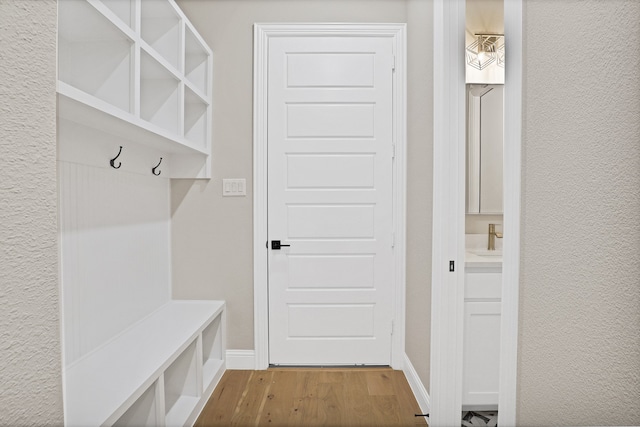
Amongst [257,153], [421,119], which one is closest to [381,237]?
[421,119]

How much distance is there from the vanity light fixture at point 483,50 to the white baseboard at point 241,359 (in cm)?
241

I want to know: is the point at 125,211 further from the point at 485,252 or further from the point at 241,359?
the point at 485,252

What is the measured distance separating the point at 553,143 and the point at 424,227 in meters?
1.23

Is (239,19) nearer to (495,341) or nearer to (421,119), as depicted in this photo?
(421,119)

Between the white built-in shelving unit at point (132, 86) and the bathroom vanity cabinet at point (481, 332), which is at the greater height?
the white built-in shelving unit at point (132, 86)

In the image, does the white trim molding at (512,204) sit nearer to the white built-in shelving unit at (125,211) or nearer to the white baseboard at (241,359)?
the white built-in shelving unit at (125,211)

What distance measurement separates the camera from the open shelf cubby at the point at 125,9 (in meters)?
1.57

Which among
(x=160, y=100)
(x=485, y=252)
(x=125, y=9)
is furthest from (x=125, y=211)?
(x=485, y=252)

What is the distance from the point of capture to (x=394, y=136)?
2545 mm

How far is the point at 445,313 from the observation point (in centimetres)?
173

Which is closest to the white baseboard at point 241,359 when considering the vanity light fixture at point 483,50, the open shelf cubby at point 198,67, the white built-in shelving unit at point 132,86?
the white built-in shelving unit at point 132,86

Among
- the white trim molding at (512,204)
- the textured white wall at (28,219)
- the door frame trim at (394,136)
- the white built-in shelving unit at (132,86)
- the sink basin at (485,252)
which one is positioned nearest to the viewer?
the textured white wall at (28,219)

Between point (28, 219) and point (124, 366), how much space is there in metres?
1.22

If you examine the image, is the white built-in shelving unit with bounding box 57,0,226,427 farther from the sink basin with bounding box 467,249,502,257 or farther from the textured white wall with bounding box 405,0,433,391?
the sink basin with bounding box 467,249,502,257
